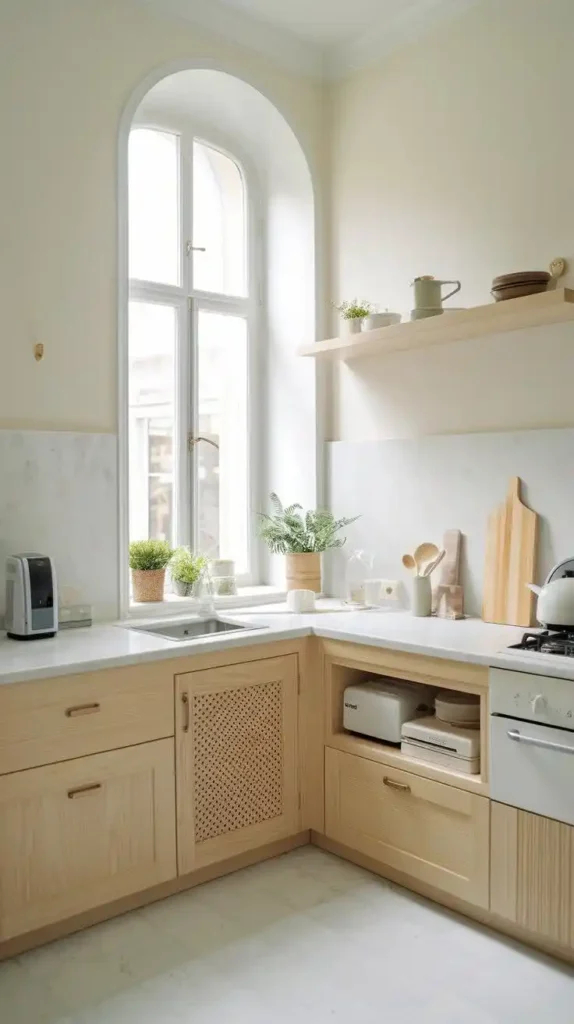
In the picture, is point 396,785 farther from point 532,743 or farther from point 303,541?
point 303,541

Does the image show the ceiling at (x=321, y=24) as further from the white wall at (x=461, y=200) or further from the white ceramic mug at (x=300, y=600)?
the white ceramic mug at (x=300, y=600)

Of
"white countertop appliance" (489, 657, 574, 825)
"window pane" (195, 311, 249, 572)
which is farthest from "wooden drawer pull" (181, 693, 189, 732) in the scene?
"window pane" (195, 311, 249, 572)

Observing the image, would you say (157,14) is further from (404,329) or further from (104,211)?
(404,329)

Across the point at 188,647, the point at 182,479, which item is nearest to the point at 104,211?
the point at 182,479

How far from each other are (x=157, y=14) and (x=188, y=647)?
225 cm

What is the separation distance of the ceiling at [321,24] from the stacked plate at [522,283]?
1.09m

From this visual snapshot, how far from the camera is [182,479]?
136 inches

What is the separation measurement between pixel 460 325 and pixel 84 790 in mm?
1796

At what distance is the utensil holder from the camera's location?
2979 millimetres

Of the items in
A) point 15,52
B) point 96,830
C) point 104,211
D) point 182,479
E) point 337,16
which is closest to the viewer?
point 96,830

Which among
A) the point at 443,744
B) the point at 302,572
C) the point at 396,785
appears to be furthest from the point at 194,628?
the point at 443,744

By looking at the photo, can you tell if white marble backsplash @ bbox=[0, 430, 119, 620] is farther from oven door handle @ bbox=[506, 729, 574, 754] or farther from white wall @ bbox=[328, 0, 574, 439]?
oven door handle @ bbox=[506, 729, 574, 754]

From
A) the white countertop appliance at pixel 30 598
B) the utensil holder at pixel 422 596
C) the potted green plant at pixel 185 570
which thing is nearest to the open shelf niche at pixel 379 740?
the utensil holder at pixel 422 596

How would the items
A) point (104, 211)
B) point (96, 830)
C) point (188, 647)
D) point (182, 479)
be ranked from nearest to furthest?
point (96, 830) → point (188, 647) → point (104, 211) → point (182, 479)
